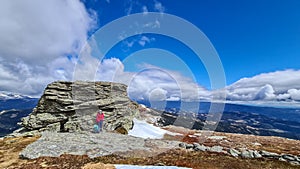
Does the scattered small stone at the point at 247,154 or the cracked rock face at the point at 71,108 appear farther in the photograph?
the cracked rock face at the point at 71,108

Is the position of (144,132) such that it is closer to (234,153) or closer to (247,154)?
(234,153)

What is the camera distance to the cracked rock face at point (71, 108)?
35156 millimetres

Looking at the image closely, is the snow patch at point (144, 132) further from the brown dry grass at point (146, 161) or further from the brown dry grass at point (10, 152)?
the brown dry grass at point (10, 152)

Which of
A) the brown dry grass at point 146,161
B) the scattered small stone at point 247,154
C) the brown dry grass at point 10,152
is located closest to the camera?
the brown dry grass at point 146,161

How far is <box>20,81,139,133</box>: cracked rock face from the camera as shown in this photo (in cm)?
3516

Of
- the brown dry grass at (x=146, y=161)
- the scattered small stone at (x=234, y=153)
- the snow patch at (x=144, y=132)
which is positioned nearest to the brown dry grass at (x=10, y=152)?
the brown dry grass at (x=146, y=161)

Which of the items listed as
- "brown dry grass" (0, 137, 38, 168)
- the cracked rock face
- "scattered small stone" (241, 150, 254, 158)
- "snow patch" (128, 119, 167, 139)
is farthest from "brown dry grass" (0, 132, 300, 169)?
"snow patch" (128, 119, 167, 139)

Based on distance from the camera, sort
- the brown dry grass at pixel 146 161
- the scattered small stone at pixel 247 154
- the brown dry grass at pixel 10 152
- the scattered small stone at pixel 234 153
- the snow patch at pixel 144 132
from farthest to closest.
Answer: the snow patch at pixel 144 132 < the scattered small stone at pixel 234 153 < the scattered small stone at pixel 247 154 < the brown dry grass at pixel 10 152 < the brown dry grass at pixel 146 161

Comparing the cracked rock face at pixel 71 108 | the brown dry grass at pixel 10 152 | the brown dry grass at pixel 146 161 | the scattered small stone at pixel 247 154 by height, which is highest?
the cracked rock face at pixel 71 108

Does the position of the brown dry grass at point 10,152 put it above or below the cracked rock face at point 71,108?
below

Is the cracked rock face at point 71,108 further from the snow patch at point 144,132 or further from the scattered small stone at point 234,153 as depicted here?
the scattered small stone at point 234,153

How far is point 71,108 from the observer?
1427 inches

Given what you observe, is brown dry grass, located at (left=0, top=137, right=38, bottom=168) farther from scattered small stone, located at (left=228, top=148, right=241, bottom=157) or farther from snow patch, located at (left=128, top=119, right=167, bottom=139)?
scattered small stone, located at (left=228, top=148, right=241, bottom=157)

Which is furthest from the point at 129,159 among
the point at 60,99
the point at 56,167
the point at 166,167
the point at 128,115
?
the point at 128,115
